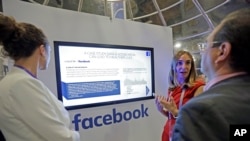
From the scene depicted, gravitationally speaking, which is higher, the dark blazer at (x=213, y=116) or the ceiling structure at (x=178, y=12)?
the ceiling structure at (x=178, y=12)

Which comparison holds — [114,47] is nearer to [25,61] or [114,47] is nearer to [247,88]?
[25,61]

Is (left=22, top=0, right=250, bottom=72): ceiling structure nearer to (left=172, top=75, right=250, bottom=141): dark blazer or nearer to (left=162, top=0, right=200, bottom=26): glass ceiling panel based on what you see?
(left=162, top=0, right=200, bottom=26): glass ceiling panel

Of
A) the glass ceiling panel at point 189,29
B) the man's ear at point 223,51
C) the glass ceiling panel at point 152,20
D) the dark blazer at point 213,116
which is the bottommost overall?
the dark blazer at point 213,116

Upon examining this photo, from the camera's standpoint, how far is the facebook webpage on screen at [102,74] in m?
1.91

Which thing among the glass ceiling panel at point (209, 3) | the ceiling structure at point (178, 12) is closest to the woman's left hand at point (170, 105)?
the ceiling structure at point (178, 12)

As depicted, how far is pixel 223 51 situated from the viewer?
0.76 meters

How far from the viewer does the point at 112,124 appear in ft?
7.55

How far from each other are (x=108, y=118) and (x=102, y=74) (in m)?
0.43

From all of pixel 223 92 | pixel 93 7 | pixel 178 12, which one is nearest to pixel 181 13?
pixel 178 12

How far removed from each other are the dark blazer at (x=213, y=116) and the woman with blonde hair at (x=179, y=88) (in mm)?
1333

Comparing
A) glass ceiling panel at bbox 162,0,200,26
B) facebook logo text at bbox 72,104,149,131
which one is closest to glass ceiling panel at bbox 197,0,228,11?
glass ceiling panel at bbox 162,0,200,26

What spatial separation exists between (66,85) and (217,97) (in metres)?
1.41

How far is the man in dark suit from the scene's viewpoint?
0.64 meters

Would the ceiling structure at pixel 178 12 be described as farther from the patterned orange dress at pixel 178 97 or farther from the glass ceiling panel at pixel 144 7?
the patterned orange dress at pixel 178 97
